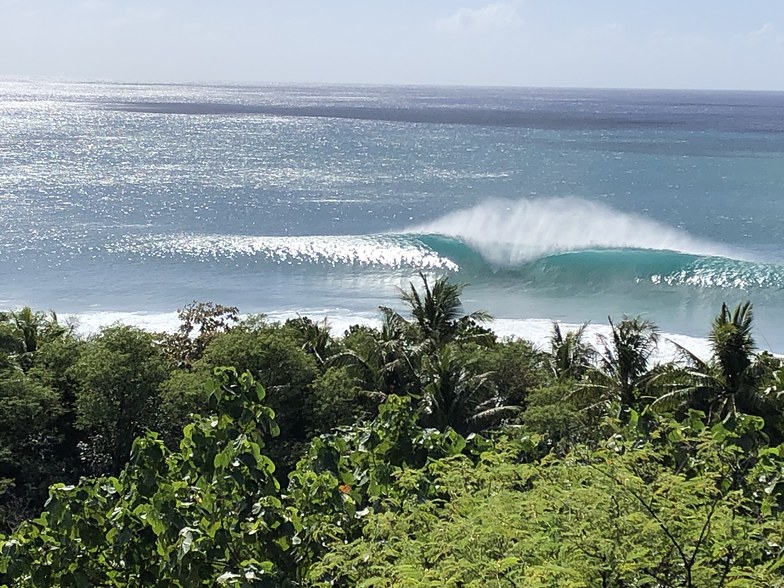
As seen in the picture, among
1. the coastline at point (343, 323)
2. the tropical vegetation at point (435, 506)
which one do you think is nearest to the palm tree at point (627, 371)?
the tropical vegetation at point (435, 506)

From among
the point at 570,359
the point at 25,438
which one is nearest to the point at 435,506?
the point at 25,438

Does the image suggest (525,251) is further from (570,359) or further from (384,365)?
(384,365)

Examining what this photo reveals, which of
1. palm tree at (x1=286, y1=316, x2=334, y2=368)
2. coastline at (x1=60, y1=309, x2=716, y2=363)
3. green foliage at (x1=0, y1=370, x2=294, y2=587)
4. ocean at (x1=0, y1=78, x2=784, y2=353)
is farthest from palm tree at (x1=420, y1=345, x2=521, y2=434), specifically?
ocean at (x1=0, y1=78, x2=784, y2=353)

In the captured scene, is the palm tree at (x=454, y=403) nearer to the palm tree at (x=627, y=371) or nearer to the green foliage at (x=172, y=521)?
the palm tree at (x=627, y=371)

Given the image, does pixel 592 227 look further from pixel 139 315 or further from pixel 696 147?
pixel 696 147

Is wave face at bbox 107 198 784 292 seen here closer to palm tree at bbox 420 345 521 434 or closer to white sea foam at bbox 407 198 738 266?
white sea foam at bbox 407 198 738 266

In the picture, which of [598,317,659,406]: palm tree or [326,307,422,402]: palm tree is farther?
[326,307,422,402]: palm tree
